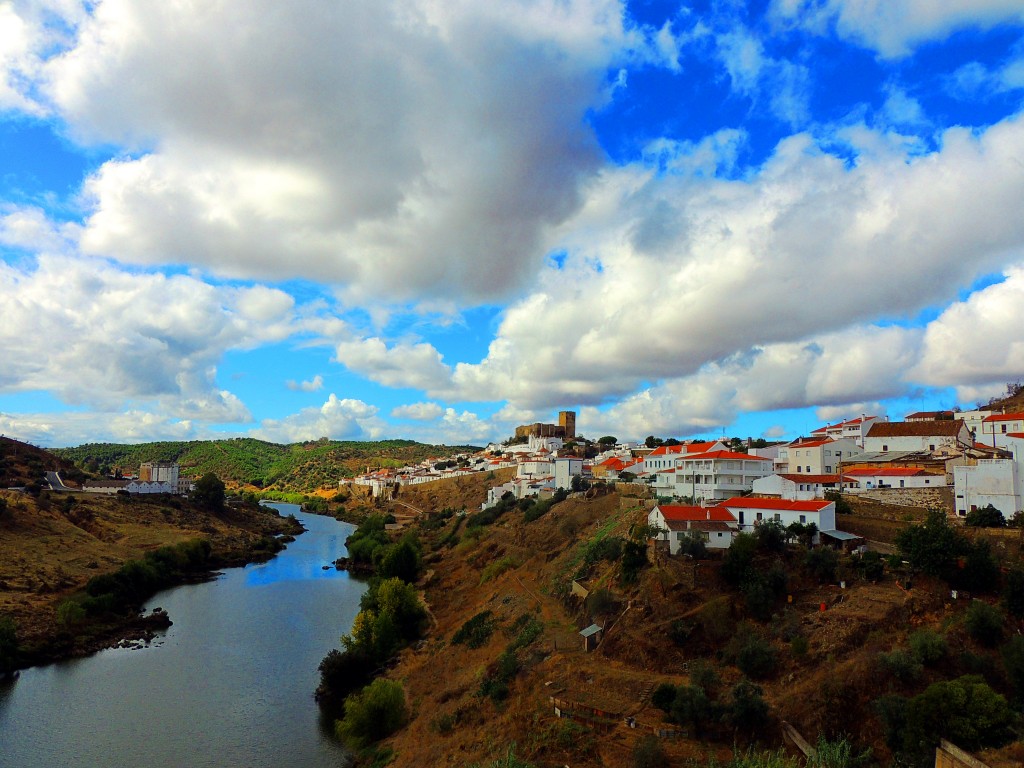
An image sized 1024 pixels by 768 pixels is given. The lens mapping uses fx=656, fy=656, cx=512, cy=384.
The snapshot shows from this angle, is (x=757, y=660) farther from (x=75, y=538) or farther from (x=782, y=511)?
(x=75, y=538)

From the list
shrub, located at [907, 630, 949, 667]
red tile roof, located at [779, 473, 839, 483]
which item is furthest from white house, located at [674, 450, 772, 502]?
shrub, located at [907, 630, 949, 667]

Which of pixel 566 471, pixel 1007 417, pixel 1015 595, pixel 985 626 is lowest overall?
pixel 985 626

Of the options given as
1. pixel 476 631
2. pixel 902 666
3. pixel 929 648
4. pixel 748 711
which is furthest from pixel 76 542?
pixel 929 648

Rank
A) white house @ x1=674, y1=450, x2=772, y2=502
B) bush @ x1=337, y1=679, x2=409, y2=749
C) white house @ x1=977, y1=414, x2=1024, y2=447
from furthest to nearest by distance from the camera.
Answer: white house @ x1=977, y1=414, x2=1024, y2=447 < white house @ x1=674, y1=450, x2=772, y2=502 < bush @ x1=337, y1=679, x2=409, y2=749

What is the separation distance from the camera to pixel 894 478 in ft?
104

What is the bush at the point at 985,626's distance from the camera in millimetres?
19562

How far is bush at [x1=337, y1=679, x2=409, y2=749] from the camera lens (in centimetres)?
2516

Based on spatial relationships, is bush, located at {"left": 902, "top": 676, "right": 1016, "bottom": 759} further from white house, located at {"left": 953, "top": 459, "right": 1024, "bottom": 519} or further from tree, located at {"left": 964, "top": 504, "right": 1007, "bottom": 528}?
white house, located at {"left": 953, "top": 459, "right": 1024, "bottom": 519}

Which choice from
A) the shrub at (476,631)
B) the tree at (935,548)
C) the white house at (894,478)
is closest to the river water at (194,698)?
the shrub at (476,631)

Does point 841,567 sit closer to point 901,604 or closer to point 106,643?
point 901,604

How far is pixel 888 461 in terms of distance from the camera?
36281 mm

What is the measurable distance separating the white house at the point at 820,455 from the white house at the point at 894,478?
15.5 feet

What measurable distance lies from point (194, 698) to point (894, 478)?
33.9 m

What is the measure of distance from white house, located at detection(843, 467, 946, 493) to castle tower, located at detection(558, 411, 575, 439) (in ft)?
273
